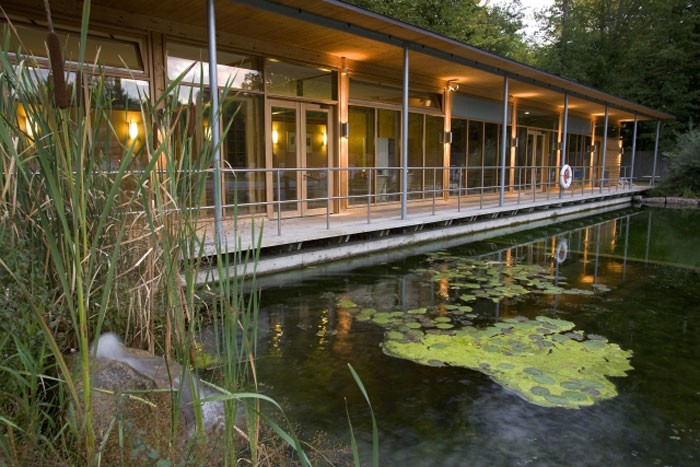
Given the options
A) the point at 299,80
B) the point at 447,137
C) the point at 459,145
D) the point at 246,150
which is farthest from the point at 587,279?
the point at 459,145

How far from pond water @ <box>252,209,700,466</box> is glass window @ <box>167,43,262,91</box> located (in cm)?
319

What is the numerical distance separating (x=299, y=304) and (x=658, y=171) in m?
21.8

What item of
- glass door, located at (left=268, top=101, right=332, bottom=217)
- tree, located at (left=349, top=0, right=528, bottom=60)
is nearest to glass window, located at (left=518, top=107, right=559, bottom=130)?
tree, located at (left=349, top=0, right=528, bottom=60)

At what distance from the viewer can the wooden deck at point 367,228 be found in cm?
557

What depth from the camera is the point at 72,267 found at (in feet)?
4.58

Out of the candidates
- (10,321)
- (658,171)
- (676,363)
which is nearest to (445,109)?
(676,363)

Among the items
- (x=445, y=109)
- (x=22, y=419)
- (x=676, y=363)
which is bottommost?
(x=676, y=363)

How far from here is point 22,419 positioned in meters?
1.34

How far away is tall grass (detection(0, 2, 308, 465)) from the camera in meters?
1.15

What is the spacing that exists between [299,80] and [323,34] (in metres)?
1.18

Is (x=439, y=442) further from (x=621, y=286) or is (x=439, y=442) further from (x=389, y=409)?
(x=621, y=286)

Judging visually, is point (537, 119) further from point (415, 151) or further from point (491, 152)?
point (415, 151)

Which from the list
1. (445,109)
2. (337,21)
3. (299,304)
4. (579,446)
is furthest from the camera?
(445,109)

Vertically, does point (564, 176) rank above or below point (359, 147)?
below
